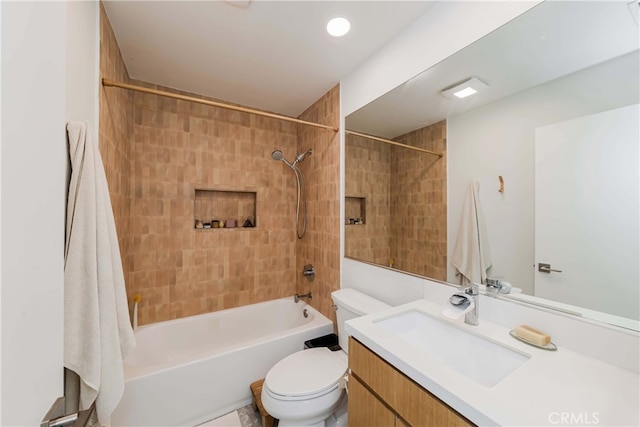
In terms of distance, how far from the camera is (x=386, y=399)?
2.81 ft

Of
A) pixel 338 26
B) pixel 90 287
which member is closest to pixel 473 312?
pixel 90 287

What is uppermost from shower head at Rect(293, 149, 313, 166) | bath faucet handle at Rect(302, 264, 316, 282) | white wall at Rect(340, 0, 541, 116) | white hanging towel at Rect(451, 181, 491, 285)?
white wall at Rect(340, 0, 541, 116)

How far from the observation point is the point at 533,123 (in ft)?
3.27

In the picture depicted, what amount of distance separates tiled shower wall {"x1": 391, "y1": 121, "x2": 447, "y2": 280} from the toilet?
0.39m

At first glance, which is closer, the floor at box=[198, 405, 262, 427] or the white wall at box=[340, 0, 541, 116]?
the white wall at box=[340, 0, 541, 116]

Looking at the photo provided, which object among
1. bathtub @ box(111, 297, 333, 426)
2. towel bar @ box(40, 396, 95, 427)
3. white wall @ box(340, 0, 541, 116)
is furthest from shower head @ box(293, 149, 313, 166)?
towel bar @ box(40, 396, 95, 427)

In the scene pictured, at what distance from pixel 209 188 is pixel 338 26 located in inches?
66.0

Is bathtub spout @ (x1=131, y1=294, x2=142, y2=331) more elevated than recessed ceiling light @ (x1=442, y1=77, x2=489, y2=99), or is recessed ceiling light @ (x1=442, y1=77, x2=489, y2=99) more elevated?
recessed ceiling light @ (x1=442, y1=77, x2=489, y2=99)

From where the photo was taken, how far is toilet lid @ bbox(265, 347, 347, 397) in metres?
1.28

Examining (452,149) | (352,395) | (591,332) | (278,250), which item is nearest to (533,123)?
(452,149)

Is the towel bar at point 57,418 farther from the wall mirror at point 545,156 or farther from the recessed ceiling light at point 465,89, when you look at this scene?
the recessed ceiling light at point 465,89

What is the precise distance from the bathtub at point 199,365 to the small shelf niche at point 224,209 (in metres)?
0.85

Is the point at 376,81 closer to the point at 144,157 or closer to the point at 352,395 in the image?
→ the point at 352,395

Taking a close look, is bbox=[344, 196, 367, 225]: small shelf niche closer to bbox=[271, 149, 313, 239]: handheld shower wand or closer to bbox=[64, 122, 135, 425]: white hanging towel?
bbox=[271, 149, 313, 239]: handheld shower wand
